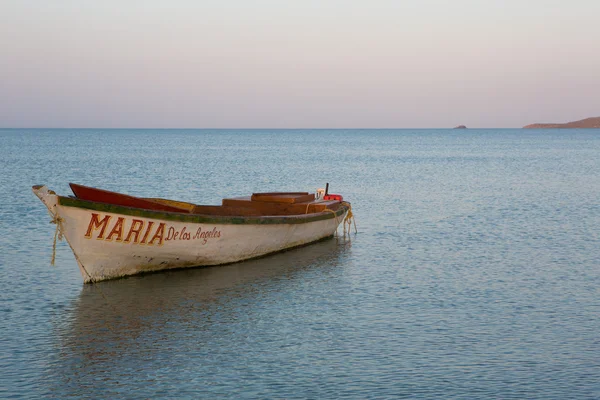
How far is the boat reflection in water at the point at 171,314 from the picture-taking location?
38.3 ft

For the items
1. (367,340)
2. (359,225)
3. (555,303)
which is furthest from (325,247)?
(367,340)

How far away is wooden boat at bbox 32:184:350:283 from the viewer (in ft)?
54.4

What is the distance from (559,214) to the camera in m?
33.3

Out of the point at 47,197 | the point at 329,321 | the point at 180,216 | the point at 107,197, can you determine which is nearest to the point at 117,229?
the point at 107,197

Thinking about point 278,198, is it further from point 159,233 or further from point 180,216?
point 159,233

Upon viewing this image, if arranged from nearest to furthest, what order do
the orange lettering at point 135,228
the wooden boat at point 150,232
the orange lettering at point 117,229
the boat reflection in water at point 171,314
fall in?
the boat reflection in water at point 171,314 → the wooden boat at point 150,232 → the orange lettering at point 117,229 → the orange lettering at point 135,228

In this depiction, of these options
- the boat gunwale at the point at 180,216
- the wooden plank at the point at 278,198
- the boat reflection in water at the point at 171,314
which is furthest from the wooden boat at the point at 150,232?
the wooden plank at the point at 278,198

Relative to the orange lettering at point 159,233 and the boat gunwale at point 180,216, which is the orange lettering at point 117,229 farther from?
the orange lettering at point 159,233

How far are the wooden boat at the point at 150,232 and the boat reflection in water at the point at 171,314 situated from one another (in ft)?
1.20

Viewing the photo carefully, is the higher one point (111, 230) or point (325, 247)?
point (111, 230)

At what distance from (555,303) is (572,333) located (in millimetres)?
2390

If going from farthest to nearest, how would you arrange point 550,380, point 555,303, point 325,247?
point 325,247, point 555,303, point 550,380

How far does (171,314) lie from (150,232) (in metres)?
3.39

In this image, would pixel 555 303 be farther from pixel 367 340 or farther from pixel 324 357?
pixel 324 357
